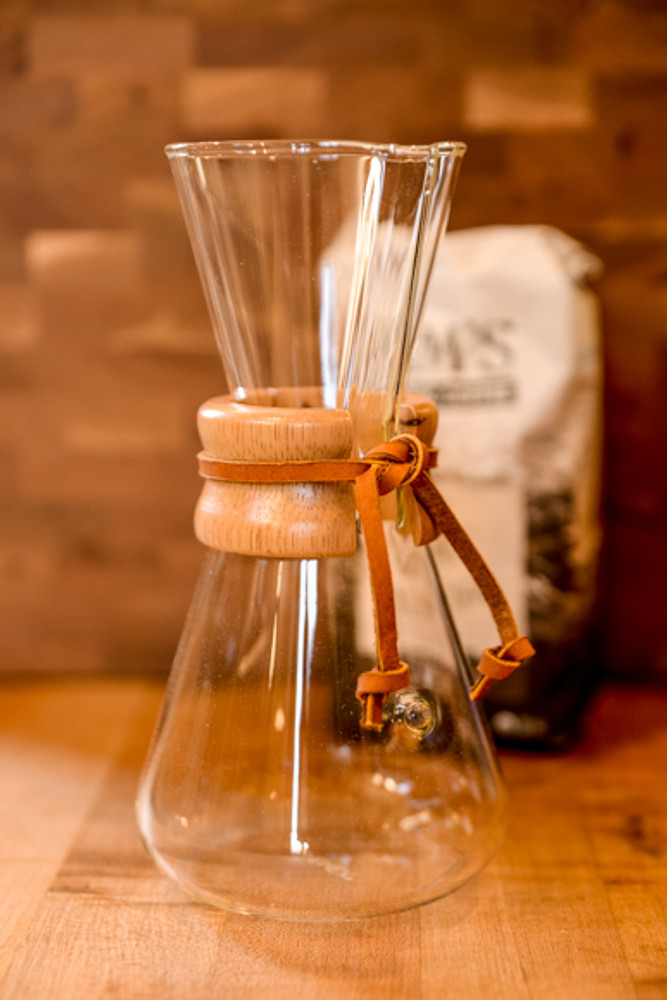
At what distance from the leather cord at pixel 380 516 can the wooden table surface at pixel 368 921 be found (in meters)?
0.11

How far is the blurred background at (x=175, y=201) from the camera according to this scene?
0.72 m

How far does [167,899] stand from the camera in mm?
500

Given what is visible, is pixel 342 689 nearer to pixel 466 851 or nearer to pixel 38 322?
pixel 466 851

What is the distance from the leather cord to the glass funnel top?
0.13 ft

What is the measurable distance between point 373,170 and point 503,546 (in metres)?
0.29

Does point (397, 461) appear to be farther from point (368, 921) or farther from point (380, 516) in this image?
point (368, 921)

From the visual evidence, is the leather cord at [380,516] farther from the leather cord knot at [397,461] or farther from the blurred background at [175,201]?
the blurred background at [175,201]

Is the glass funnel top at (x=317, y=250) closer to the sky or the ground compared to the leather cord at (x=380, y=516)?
closer to the sky

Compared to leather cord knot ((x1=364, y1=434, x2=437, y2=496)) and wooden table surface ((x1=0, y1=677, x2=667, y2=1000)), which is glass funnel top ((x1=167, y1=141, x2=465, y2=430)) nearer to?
leather cord knot ((x1=364, y1=434, x2=437, y2=496))

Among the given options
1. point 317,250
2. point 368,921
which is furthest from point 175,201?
point 368,921

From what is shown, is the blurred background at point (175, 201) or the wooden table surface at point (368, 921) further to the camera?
the blurred background at point (175, 201)

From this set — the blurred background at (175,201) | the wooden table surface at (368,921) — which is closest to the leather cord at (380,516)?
the wooden table surface at (368,921)

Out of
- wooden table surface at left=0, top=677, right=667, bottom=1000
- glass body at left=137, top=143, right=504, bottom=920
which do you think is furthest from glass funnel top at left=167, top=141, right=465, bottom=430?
wooden table surface at left=0, top=677, right=667, bottom=1000

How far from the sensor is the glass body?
0.46 m
